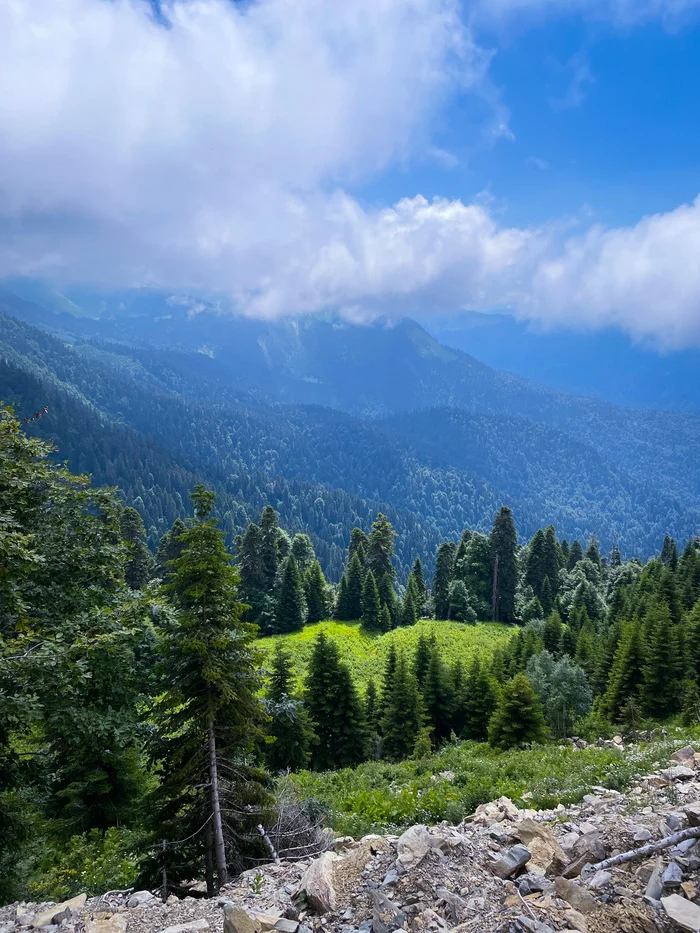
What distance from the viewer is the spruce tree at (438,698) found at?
3734cm

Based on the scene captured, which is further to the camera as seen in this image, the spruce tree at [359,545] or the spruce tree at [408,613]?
the spruce tree at [359,545]

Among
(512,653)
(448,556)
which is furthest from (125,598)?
(448,556)

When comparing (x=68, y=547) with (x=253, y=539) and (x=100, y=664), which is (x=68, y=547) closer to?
(x=100, y=664)

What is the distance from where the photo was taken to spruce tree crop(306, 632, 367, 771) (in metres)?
33.8

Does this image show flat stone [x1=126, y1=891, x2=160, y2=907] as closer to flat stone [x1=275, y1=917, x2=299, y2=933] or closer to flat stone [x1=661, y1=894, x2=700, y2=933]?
flat stone [x1=275, y1=917, x2=299, y2=933]

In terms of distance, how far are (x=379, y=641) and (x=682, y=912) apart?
183 ft

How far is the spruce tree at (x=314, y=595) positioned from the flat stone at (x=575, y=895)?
62432 millimetres

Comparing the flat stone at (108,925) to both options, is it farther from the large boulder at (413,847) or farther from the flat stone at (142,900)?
the large boulder at (413,847)

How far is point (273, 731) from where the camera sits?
→ 28844 mm

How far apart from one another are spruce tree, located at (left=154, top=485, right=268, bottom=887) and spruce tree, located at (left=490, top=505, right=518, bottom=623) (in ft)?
212

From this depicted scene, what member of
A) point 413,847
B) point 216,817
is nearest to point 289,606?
point 216,817

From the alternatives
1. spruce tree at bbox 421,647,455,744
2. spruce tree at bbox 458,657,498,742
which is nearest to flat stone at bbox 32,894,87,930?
spruce tree at bbox 458,657,498,742

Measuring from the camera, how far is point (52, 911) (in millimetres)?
8227

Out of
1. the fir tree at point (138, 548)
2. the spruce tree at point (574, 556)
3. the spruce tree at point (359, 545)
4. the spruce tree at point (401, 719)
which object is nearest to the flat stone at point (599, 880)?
the spruce tree at point (401, 719)
